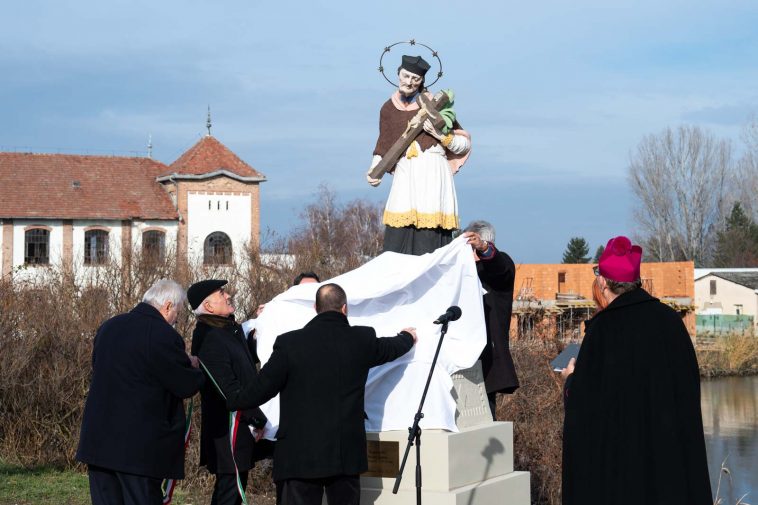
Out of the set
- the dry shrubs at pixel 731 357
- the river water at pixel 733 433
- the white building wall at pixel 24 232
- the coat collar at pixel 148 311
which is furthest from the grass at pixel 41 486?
the white building wall at pixel 24 232

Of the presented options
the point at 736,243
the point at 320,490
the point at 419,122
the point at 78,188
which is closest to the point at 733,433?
the point at 419,122

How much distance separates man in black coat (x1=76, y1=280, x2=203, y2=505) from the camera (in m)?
5.85

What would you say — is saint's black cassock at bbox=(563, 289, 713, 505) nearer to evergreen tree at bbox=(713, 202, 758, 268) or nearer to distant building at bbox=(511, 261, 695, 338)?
distant building at bbox=(511, 261, 695, 338)

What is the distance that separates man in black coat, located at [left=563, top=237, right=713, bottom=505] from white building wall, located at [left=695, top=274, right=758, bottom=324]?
182 ft

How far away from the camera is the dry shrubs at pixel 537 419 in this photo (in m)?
14.8

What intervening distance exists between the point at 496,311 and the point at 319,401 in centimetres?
235

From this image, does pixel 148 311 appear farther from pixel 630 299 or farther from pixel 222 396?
pixel 630 299

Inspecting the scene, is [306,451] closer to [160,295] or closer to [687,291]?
[160,295]

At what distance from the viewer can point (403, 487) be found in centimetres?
711

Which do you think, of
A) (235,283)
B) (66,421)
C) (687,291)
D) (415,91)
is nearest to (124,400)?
(415,91)

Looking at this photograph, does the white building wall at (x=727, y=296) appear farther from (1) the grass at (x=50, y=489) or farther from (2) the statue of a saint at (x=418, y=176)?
(2) the statue of a saint at (x=418, y=176)

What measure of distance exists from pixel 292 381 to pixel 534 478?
9905 mm

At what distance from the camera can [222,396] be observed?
21.4ft

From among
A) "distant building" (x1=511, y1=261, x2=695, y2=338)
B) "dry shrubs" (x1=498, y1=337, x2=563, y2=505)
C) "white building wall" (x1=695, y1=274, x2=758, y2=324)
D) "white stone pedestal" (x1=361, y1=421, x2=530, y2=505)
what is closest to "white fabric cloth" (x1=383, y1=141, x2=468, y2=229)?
"white stone pedestal" (x1=361, y1=421, x2=530, y2=505)
